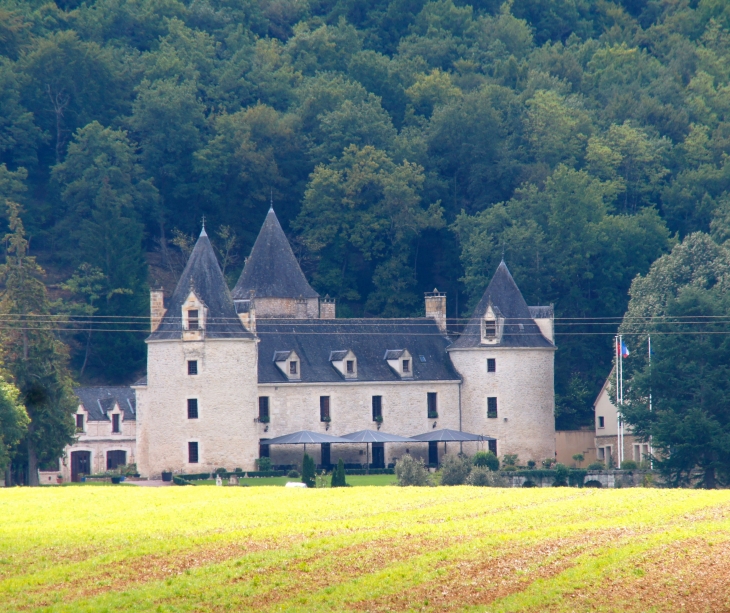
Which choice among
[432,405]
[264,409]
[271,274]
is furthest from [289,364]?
[432,405]

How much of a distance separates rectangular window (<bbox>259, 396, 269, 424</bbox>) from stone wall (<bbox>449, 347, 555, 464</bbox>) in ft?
32.5

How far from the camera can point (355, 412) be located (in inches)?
2616

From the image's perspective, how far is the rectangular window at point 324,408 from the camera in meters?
65.8

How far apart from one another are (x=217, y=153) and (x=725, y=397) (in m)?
40.0

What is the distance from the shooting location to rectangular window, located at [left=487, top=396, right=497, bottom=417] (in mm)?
67688

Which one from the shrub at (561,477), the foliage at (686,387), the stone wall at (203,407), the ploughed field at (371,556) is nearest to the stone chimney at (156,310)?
the stone wall at (203,407)

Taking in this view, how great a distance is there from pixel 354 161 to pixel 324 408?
25.9 metres

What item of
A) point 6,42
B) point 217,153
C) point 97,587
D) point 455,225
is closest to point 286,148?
point 217,153

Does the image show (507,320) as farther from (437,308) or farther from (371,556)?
(371,556)

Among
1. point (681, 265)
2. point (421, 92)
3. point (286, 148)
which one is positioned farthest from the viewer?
point (421, 92)

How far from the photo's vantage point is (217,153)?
89.8m

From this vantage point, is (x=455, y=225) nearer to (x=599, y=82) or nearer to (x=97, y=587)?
(x=599, y=82)

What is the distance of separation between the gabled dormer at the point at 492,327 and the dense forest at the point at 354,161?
9.56 meters

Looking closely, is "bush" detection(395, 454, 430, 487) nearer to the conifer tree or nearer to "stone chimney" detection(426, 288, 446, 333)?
the conifer tree
